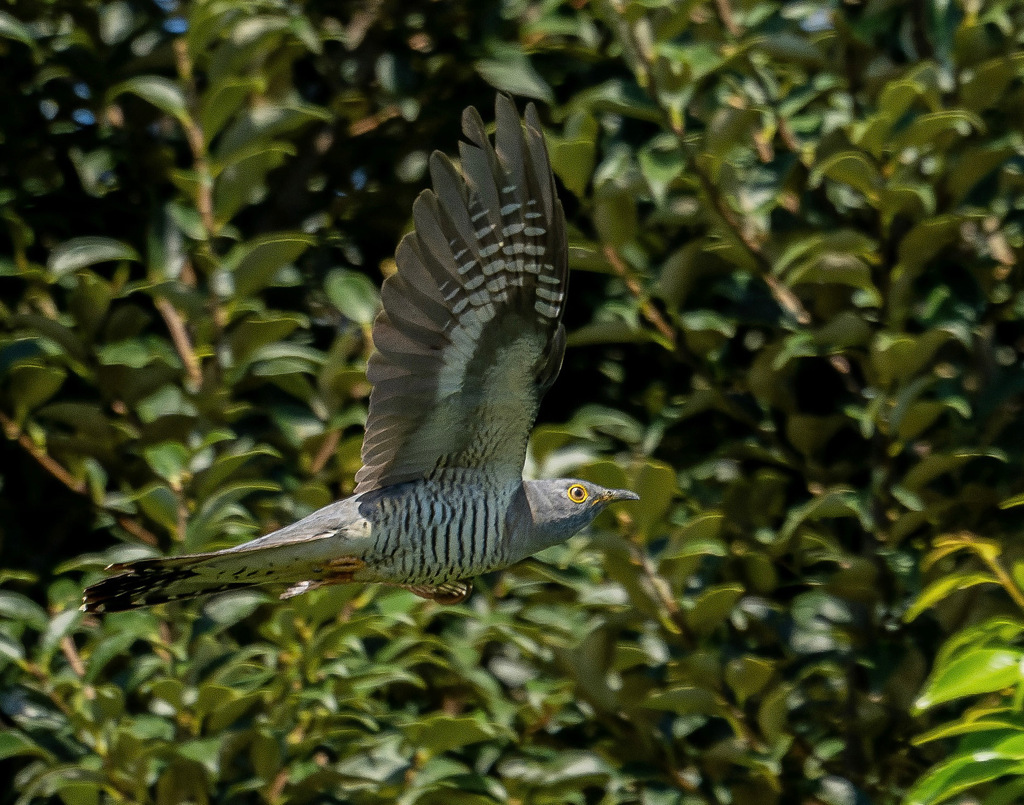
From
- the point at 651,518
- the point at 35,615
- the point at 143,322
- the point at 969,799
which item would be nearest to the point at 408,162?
the point at 143,322

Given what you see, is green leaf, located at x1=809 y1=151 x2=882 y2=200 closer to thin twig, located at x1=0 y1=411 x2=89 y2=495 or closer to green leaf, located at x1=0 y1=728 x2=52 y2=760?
thin twig, located at x1=0 y1=411 x2=89 y2=495

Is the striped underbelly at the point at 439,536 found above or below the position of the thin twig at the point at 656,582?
above

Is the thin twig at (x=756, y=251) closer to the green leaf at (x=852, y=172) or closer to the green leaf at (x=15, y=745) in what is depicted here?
the green leaf at (x=852, y=172)

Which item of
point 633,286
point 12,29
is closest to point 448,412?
point 633,286

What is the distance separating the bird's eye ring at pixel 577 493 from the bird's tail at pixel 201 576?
17.0 inches

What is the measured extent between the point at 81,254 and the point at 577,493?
1368 mm

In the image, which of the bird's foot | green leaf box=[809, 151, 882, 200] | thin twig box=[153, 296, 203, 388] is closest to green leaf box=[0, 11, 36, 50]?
thin twig box=[153, 296, 203, 388]

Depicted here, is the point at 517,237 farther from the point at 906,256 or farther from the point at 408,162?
the point at 408,162

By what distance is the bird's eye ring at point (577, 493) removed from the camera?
2.69m

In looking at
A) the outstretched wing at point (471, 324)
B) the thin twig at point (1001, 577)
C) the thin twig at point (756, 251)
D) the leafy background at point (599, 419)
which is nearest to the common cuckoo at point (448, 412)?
the outstretched wing at point (471, 324)

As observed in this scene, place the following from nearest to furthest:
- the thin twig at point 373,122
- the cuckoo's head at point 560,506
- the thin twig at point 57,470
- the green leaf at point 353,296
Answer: the cuckoo's head at point 560,506
the thin twig at point 57,470
the green leaf at point 353,296
the thin twig at point 373,122

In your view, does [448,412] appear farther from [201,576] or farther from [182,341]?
[182,341]

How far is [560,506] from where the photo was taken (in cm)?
265

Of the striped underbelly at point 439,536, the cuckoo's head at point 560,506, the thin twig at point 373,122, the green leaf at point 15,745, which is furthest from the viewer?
the thin twig at point 373,122
